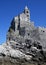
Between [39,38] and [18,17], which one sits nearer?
[39,38]

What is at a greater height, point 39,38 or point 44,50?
point 39,38

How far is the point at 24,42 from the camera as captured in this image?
313ft

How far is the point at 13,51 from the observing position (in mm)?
88938

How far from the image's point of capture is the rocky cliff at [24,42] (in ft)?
272

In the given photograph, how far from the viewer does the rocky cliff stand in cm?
8288

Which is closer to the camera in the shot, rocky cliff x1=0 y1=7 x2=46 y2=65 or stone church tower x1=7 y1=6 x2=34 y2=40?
rocky cliff x1=0 y1=7 x2=46 y2=65

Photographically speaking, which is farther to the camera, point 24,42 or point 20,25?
point 20,25

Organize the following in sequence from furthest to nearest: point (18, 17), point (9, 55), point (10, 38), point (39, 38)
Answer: point (18, 17) < point (10, 38) < point (39, 38) < point (9, 55)

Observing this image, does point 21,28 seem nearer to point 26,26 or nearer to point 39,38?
point 26,26

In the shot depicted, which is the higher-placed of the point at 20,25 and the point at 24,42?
the point at 20,25

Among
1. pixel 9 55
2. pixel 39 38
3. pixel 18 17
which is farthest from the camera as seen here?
pixel 18 17

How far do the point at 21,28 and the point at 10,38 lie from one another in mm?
6521

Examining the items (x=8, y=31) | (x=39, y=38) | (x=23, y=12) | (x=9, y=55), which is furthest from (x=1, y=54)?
(x=23, y=12)

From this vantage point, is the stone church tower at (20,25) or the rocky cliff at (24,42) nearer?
the rocky cliff at (24,42)
